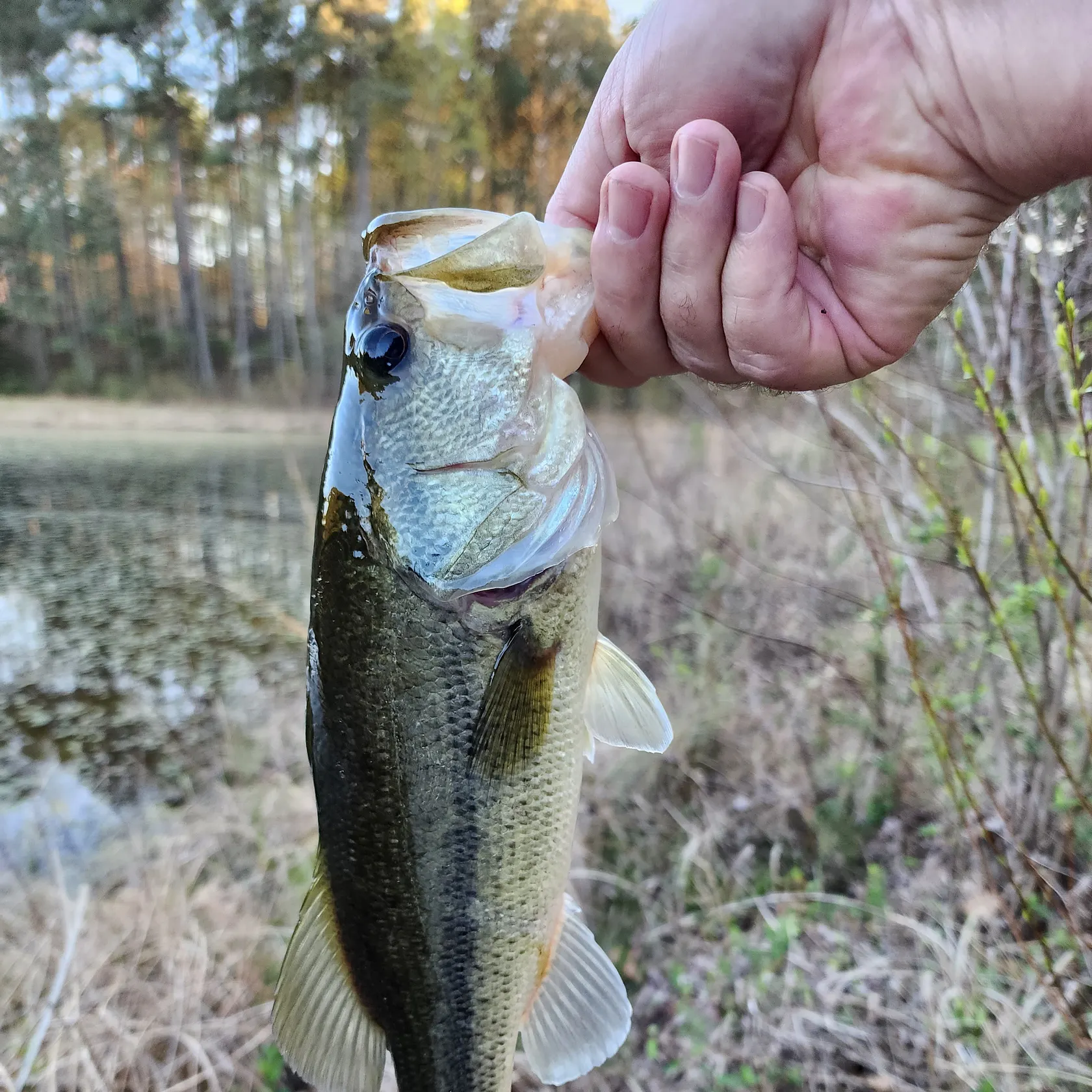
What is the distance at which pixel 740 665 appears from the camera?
160 inches

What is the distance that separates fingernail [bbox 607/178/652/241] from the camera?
1.15 m

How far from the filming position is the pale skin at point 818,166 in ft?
3.47

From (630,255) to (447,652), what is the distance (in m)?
0.73

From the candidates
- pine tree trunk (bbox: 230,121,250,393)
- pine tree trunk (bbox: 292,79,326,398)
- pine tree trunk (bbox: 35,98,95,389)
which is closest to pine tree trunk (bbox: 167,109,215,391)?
pine tree trunk (bbox: 230,121,250,393)

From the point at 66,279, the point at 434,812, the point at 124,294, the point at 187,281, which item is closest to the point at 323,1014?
the point at 434,812

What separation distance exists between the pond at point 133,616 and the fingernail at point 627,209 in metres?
3.63

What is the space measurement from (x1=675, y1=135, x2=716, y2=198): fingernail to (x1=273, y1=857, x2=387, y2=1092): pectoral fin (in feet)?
4.35

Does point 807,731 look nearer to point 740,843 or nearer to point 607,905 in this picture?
point 740,843

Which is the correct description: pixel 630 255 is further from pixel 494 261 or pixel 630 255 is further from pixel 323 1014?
pixel 323 1014

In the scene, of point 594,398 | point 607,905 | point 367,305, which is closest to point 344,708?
point 367,305

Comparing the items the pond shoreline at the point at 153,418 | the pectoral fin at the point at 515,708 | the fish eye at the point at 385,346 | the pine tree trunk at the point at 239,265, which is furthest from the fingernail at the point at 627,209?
the pine tree trunk at the point at 239,265

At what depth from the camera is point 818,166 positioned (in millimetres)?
1296

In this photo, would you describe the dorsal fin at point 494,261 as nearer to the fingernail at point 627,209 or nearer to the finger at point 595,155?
the fingernail at point 627,209

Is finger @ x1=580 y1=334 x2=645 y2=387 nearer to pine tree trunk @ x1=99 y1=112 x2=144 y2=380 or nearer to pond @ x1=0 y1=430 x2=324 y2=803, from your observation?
pond @ x1=0 y1=430 x2=324 y2=803
